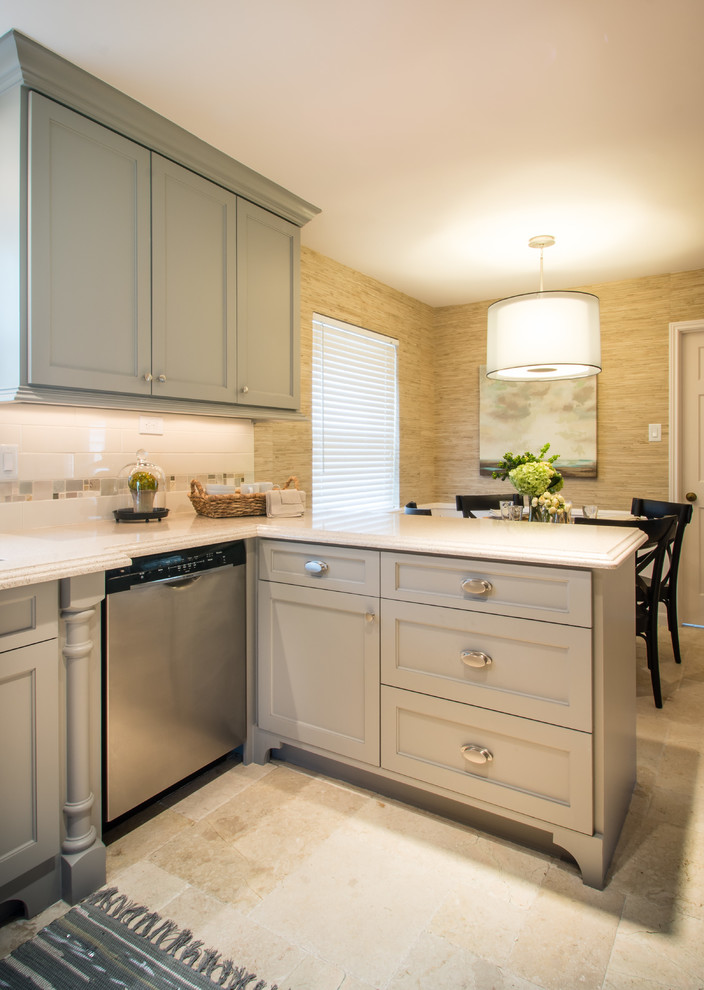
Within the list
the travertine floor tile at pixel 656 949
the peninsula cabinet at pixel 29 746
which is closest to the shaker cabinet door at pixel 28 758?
the peninsula cabinet at pixel 29 746

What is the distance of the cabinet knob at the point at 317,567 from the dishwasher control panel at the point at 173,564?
0.94 ft

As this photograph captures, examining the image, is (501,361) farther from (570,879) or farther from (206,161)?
(570,879)

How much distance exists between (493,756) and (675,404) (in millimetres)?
3243

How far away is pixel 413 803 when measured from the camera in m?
2.02

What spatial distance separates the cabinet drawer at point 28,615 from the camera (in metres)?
1.41

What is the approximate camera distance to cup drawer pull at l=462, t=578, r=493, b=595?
1742 millimetres

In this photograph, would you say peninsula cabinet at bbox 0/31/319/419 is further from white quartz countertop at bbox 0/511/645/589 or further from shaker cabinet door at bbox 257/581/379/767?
shaker cabinet door at bbox 257/581/379/767

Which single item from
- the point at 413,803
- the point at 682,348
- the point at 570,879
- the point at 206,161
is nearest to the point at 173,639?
the point at 413,803

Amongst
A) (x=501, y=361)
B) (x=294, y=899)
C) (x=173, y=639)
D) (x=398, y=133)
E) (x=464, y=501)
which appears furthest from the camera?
(x=464, y=501)

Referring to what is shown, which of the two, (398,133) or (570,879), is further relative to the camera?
(398,133)

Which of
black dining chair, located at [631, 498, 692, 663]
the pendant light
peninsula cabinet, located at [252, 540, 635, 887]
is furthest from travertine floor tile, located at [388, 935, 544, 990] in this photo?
the pendant light

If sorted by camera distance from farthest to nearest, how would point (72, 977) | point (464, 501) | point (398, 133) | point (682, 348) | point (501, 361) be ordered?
point (682, 348) → point (464, 501) → point (501, 361) → point (398, 133) → point (72, 977)

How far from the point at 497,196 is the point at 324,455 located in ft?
5.67

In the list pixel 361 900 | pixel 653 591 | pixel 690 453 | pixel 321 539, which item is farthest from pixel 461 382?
pixel 361 900
